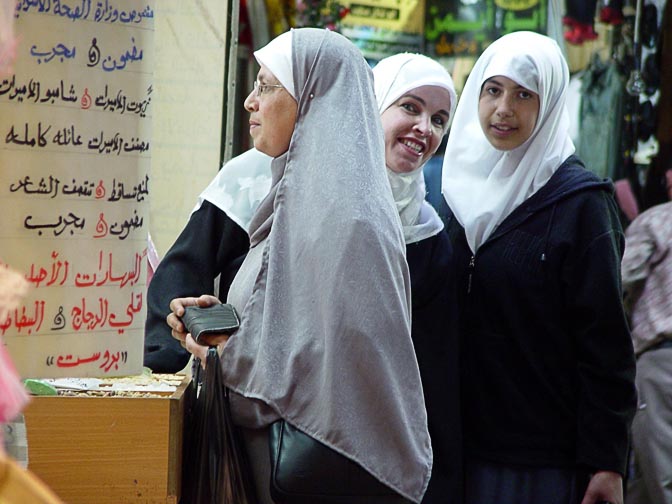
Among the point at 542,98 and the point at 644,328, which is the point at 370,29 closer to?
the point at 644,328

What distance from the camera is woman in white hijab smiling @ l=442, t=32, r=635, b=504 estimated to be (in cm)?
302

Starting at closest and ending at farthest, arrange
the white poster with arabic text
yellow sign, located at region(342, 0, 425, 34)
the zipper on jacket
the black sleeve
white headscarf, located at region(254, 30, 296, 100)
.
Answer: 1. the white poster with arabic text
2. white headscarf, located at region(254, 30, 296, 100)
3. the black sleeve
4. the zipper on jacket
5. yellow sign, located at region(342, 0, 425, 34)

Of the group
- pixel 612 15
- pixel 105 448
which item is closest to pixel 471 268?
pixel 105 448

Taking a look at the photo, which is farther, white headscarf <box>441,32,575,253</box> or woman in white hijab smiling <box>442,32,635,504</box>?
white headscarf <box>441,32,575,253</box>

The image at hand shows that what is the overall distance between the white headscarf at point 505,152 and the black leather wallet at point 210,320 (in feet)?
3.04

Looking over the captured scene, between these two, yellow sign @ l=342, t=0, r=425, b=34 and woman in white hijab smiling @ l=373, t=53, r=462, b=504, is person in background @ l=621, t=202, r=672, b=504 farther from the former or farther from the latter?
yellow sign @ l=342, t=0, r=425, b=34

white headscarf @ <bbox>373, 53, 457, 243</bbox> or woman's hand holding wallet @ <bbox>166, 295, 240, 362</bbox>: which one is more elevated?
white headscarf @ <bbox>373, 53, 457, 243</bbox>

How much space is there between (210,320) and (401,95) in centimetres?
111

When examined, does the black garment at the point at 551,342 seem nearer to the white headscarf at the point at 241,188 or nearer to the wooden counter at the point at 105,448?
the white headscarf at the point at 241,188

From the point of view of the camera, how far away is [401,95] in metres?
3.27

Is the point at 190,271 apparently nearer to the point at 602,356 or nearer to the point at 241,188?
the point at 241,188

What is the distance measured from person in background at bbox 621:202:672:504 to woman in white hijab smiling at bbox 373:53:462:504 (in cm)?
181

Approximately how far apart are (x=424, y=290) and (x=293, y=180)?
69 centimetres

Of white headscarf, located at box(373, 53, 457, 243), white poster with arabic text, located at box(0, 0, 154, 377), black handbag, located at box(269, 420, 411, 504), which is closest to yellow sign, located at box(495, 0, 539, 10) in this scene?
white headscarf, located at box(373, 53, 457, 243)
